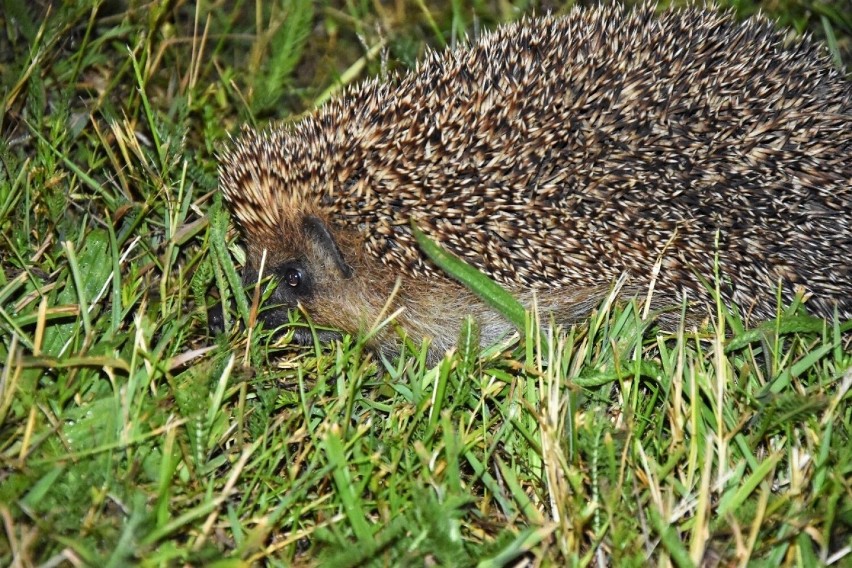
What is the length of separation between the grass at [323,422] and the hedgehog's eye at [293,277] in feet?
0.77

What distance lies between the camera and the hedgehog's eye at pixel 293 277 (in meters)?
3.83

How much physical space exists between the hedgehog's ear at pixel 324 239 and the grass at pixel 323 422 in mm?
330

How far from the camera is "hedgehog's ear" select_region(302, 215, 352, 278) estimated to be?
3680 mm

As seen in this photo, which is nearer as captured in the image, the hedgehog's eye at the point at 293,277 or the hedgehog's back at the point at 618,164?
the hedgehog's back at the point at 618,164

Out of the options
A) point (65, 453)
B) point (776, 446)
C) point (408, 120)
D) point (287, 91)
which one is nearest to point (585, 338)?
point (776, 446)

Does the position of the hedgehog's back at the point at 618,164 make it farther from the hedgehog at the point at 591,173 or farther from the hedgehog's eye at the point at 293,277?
the hedgehog's eye at the point at 293,277

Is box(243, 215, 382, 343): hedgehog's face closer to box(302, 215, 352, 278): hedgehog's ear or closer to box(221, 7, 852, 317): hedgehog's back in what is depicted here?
box(302, 215, 352, 278): hedgehog's ear

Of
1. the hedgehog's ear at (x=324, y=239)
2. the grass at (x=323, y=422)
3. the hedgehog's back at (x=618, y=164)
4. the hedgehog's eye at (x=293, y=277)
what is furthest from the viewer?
the hedgehog's eye at (x=293, y=277)

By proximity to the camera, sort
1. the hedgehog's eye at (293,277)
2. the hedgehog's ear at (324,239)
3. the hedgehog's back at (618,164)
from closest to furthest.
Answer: the hedgehog's back at (618,164), the hedgehog's ear at (324,239), the hedgehog's eye at (293,277)

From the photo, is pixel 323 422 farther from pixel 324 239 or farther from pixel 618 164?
pixel 618 164

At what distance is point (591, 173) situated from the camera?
3.38m

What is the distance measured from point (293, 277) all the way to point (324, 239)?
23cm

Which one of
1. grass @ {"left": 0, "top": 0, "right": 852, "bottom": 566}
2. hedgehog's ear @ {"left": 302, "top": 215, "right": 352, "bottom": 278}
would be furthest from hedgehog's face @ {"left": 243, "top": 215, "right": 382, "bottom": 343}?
grass @ {"left": 0, "top": 0, "right": 852, "bottom": 566}

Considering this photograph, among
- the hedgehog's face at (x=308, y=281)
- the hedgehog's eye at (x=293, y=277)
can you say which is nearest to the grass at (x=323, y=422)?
the hedgehog's face at (x=308, y=281)
